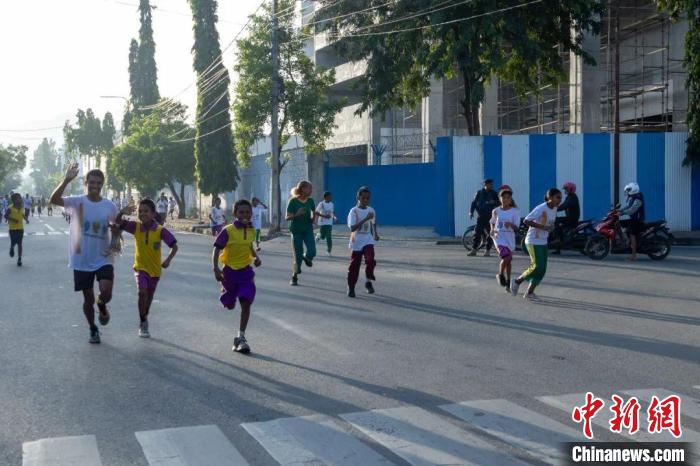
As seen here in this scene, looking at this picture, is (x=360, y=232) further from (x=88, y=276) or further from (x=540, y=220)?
(x=88, y=276)

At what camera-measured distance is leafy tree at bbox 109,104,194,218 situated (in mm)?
53625

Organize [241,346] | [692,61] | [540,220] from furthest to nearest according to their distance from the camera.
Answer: [692,61] → [540,220] → [241,346]

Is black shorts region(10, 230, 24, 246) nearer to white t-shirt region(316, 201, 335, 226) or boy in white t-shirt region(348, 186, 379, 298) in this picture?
white t-shirt region(316, 201, 335, 226)

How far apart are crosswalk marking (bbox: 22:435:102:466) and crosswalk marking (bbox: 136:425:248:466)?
31 cm

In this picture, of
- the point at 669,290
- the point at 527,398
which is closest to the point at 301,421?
the point at 527,398

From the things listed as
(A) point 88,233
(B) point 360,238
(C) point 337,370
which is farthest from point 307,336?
(B) point 360,238

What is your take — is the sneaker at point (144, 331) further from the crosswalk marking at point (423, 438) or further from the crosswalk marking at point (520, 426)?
the crosswalk marking at point (520, 426)

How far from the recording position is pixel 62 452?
5078 millimetres

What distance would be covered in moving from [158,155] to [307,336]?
46046 mm

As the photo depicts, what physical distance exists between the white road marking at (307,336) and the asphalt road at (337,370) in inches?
0.9

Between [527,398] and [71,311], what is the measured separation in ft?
23.6

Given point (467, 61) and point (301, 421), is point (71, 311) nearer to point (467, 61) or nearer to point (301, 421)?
point (301, 421)

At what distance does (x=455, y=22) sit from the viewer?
79.2 feet

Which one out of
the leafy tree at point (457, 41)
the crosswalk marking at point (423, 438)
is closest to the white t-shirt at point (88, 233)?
the crosswalk marking at point (423, 438)
